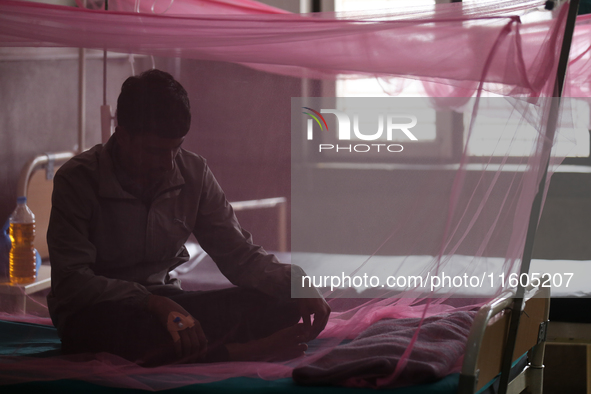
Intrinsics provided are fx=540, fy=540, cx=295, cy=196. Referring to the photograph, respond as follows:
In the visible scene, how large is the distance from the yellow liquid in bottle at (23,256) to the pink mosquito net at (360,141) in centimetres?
37

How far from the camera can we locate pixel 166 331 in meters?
1.35

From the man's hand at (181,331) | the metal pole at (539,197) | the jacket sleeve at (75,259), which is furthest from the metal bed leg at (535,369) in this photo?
the jacket sleeve at (75,259)

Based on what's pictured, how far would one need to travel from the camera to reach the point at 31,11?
4.33 ft

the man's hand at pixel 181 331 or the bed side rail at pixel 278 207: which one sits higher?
the bed side rail at pixel 278 207

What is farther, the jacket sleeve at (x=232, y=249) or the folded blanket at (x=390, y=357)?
the jacket sleeve at (x=232, y=249)

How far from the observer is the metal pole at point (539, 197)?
127 centimetres

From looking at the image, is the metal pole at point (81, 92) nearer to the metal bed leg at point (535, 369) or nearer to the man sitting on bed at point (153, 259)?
the man sitting on bed at point (153, 259)

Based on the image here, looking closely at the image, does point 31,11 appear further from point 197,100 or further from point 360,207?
point 360,207

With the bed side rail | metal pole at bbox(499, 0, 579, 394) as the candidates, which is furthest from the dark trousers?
metal pole at bbox(499, 0, 579, 394)

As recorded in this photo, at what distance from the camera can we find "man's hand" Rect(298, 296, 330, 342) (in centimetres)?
144

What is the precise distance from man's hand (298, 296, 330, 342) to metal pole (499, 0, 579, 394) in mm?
464

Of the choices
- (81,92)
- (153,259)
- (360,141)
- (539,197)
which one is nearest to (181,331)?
(153,259)

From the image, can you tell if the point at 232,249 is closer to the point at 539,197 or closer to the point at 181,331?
the point at 181,331

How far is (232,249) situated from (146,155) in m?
0.35
